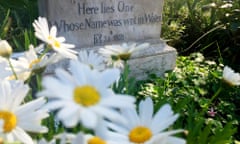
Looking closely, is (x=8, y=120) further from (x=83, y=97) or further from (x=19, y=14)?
(x=19, y=14)

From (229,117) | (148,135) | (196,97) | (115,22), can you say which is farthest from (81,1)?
(148,135)

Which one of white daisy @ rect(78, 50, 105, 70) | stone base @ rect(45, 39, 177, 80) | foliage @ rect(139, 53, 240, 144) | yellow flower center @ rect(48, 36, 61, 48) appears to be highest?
yellow flower center @ rect(48, 36, 61, 48)

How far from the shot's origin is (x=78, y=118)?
16.7 inches

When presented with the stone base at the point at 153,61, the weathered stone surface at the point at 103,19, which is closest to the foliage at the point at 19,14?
the weathered stone surface at the point at 103,19

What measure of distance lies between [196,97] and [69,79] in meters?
2.01

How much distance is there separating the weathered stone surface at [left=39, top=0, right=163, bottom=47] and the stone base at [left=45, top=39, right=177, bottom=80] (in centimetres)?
12

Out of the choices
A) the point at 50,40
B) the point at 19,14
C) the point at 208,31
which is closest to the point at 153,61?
the point at 208,31

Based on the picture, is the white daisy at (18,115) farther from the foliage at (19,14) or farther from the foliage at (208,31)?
the foliage at (208,31)

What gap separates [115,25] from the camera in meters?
2.67

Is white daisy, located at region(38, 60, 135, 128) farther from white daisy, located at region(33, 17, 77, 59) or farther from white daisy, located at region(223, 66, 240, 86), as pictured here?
white daisy, located at region(223, 66, 240, 86)

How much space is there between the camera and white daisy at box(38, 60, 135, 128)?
417 millimetres

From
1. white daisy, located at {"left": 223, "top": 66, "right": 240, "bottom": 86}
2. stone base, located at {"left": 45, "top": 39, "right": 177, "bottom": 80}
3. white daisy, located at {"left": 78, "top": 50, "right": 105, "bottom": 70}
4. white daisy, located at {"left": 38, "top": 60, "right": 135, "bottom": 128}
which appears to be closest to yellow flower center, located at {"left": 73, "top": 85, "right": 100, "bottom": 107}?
white daisy, located at {"left": 38, "top": 60, "right": 135, "bottom": 128}

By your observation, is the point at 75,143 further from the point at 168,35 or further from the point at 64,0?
the point at 168,35

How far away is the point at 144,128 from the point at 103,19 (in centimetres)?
207
